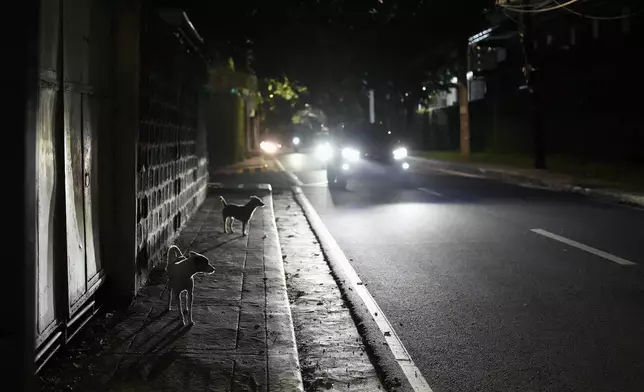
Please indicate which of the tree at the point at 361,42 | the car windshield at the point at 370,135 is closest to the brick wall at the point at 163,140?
the car windshield at the point at 370,135

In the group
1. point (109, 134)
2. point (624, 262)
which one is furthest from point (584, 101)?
point (109, 134)

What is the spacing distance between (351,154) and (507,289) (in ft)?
62.0

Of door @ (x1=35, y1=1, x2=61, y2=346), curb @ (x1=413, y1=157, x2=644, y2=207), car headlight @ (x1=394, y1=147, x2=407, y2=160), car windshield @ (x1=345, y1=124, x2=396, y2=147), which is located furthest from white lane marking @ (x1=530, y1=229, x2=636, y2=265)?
car windshield @ (x1=345, y1=124, x2=396, y2=147)

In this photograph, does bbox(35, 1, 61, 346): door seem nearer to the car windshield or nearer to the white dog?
the white dog

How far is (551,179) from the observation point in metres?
24.5

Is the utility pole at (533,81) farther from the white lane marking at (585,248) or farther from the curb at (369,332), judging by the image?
the curb at (369,332)

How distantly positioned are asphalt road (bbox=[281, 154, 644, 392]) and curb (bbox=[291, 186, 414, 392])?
0.22 m

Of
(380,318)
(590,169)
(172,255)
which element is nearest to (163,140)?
(172,255)

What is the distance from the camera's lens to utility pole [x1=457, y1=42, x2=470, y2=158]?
Answer: 1610 inches

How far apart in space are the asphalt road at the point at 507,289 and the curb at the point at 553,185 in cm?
150

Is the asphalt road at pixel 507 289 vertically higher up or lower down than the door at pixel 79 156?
lower down

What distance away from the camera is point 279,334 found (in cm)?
669

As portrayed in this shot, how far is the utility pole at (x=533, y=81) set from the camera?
28.2 meters

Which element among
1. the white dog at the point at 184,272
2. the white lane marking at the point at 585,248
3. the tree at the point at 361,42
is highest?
the tree at the point at 361,42
